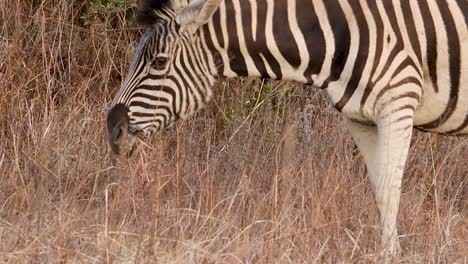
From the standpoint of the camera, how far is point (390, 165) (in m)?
5.66

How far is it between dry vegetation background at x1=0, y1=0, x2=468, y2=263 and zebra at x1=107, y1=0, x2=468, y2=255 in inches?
11.3

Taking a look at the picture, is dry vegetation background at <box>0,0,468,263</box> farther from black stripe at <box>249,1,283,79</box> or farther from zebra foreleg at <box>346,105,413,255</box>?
black stripe at <box>249,1,283,79</box>

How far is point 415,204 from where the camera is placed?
6.39 m

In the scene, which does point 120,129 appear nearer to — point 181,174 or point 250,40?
point 250,40

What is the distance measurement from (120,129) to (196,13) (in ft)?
2.19

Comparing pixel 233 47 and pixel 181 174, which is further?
pixel 181 174

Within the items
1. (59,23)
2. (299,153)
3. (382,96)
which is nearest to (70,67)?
(59,23)

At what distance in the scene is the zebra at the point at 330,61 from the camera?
221 inches

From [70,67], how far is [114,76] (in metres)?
0.30

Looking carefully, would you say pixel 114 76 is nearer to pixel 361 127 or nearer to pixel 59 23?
pixel 59 23

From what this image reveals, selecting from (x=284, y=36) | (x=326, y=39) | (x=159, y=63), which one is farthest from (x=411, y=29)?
(x=159, y=63)

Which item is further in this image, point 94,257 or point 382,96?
point 382,96

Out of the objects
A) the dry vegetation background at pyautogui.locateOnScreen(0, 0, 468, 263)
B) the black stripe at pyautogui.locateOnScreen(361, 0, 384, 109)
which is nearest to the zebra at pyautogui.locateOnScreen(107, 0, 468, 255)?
the black stripe at pyautogui.locateOnScreen(361, 0, 384, 109)

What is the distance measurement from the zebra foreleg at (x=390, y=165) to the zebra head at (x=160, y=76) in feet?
2.87
